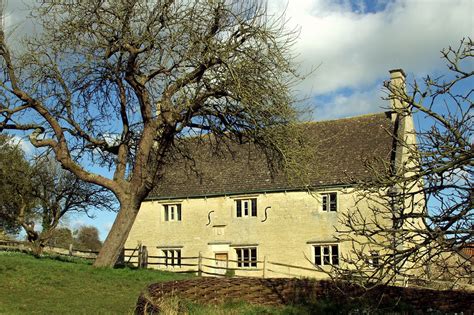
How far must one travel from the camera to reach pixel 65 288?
15.5m

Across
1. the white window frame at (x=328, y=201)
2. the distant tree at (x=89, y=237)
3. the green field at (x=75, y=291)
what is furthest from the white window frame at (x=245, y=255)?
the distant tree at (x=89, y=237)

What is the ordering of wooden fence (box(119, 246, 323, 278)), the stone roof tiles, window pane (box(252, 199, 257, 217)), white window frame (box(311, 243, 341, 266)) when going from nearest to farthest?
wooden fence (box(119, 246, 323, 278))
white window frame (box(311, 243, 341, 266))
the stone roof tiles
window pane (box(252, 199, 257, 217))

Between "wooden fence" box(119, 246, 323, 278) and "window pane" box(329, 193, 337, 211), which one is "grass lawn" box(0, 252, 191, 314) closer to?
"wooden fence" box(119, 246, 323, 278)

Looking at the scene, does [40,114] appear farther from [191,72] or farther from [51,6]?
[191,72]

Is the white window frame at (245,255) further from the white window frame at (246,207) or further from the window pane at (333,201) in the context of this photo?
the window pane at (333,201)

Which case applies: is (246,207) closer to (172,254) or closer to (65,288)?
(172,254)

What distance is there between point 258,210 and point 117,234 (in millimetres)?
12602

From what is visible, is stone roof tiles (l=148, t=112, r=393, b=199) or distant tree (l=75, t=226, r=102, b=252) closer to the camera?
stone roof tiles (l=148, t=112, r=393, b=199)

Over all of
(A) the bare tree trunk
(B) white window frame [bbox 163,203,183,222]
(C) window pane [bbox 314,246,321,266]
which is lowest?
(C) window pane [bbox 314,246,321,266]

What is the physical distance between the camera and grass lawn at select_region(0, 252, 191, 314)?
40.0 feet

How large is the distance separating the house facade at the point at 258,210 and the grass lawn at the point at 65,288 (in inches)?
394

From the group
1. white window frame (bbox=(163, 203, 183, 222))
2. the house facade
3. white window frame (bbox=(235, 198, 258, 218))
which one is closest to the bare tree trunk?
the house facade

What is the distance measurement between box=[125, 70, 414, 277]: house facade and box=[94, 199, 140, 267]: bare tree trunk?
8.39 meters

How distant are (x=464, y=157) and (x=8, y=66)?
57.1 feet
